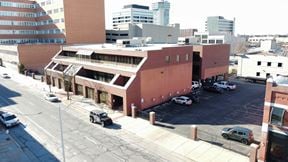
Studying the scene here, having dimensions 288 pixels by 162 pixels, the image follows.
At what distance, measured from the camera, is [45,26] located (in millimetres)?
87500

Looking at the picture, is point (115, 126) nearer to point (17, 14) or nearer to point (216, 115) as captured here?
point (216, 115)

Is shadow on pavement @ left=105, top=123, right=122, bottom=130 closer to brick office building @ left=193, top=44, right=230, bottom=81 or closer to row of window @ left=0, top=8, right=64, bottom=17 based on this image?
brick office building @ left=193, top=44, right=230, bottom=81

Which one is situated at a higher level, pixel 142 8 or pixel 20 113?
pixel 142 8

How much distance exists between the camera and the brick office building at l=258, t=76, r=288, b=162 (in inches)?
796

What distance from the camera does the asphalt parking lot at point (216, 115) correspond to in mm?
27934

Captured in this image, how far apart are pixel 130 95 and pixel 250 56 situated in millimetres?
42298

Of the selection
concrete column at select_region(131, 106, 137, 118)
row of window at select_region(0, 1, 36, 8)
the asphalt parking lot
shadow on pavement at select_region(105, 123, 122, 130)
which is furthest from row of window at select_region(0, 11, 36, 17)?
shadow on pavement at select_region(105, 123, 122, 130)

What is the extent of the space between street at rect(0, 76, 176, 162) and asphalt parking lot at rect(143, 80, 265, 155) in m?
6.78

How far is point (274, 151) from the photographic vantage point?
21500 millimetres

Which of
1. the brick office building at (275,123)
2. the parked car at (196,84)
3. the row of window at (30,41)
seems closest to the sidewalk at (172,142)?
the brick office building at (275,123)

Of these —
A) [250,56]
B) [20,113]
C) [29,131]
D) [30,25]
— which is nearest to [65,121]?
[29,131]

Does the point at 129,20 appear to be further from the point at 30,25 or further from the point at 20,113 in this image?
the point at 20,113

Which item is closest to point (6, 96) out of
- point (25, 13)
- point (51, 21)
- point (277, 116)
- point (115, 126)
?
point (115, 126)

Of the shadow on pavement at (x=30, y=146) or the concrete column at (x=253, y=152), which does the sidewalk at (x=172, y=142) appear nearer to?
the concrete column at (x=253, y=152)
